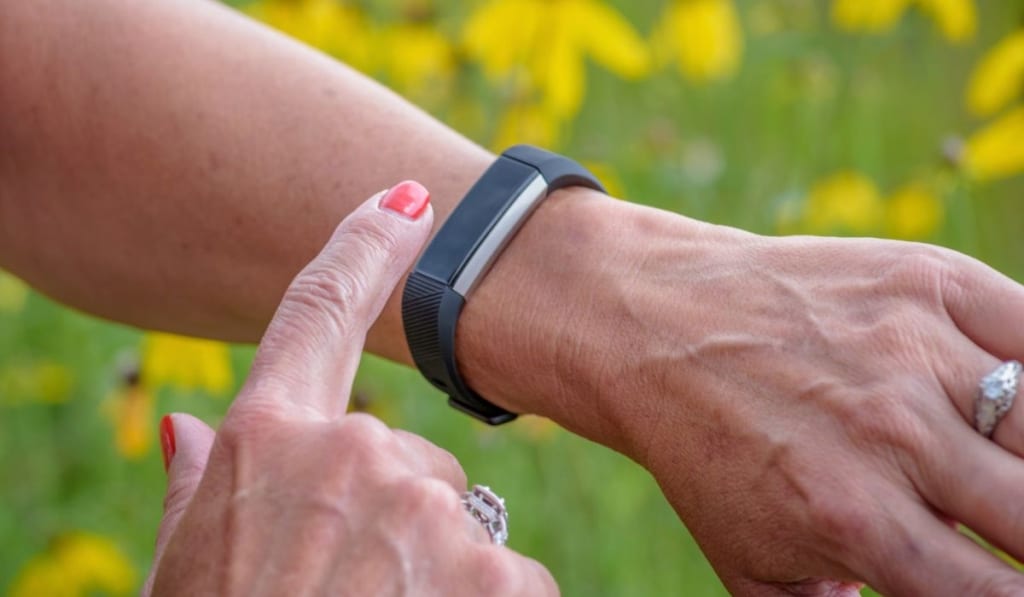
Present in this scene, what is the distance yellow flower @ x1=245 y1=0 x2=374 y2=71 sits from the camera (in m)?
1.72

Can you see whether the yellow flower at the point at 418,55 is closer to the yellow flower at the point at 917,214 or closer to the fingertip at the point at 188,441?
the yellow flower at the point at 917,214

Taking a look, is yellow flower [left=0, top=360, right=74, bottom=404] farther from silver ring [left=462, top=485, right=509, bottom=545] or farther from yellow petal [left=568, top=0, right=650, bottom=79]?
silver ring [left=462, top=485, right=509, bottom=545]

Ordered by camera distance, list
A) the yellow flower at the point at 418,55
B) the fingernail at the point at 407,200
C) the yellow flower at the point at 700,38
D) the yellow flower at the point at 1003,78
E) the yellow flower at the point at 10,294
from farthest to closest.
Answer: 1. the yellow flower at the point at 10,294
2. the yellow flower at the point at 418,55
3. the yellow flower at the point at 700,38
4. the yellow flower at the point at 1003,78
5. the fingernail at the point at 407,200

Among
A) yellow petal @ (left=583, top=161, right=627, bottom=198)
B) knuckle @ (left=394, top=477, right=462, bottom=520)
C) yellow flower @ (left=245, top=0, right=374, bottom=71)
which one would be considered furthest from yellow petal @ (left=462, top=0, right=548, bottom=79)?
knuckle @ (left=394, top=477, right=462, bottom=520)

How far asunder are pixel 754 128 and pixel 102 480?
104cm

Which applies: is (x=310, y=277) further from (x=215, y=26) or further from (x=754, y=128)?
(x=754, y=128)

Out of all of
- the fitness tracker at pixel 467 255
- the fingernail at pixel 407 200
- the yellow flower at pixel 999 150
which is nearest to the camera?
the fingernail at pixel 407 200

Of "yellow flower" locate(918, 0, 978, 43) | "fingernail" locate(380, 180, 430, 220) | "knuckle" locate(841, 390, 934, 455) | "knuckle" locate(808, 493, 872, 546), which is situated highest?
"yellow flower" locate(918, 0, 978, 43)

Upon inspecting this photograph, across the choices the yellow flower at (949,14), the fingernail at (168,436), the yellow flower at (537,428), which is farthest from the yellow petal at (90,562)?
the yellow flower at (949,14)

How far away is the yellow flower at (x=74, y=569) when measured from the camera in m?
1.52

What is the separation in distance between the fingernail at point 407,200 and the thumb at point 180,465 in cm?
17

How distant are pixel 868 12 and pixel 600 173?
37 cm

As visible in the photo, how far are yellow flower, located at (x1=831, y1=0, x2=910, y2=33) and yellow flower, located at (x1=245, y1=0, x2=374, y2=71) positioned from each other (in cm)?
63

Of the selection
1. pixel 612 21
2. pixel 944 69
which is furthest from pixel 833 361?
pixel 944 69
